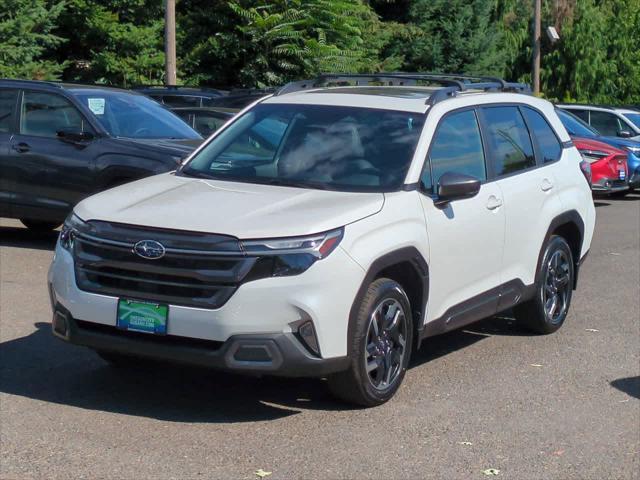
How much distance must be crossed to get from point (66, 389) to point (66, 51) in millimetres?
22386

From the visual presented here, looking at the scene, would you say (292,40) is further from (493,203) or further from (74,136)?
(493,203)

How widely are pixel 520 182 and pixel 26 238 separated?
7028mm

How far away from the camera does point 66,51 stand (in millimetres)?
28125

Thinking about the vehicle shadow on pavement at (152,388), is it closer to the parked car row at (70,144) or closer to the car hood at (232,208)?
the car hood at (232,208)

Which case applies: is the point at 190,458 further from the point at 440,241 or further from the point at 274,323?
the point at 440,241

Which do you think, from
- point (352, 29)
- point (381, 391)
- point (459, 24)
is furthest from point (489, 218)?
point (459, 24)

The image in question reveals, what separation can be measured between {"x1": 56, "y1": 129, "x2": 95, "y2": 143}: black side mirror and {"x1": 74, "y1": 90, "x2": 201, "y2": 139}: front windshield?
0.78ft

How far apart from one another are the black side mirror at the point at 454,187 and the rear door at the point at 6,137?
6.57 metres

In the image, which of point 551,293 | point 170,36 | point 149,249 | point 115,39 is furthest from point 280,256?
point 115,39

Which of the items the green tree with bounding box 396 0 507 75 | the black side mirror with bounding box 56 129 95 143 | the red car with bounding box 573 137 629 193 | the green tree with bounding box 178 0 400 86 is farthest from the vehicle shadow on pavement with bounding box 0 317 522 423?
the green tree with bounding box 396 0 507 75

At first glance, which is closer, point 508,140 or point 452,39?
point 508,140

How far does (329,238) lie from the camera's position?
240 inches

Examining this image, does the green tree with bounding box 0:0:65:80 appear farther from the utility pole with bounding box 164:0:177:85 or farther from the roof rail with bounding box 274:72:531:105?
the roof rail with bounding box 274:72:531:105

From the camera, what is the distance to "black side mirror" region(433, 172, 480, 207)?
6957 millimetres
